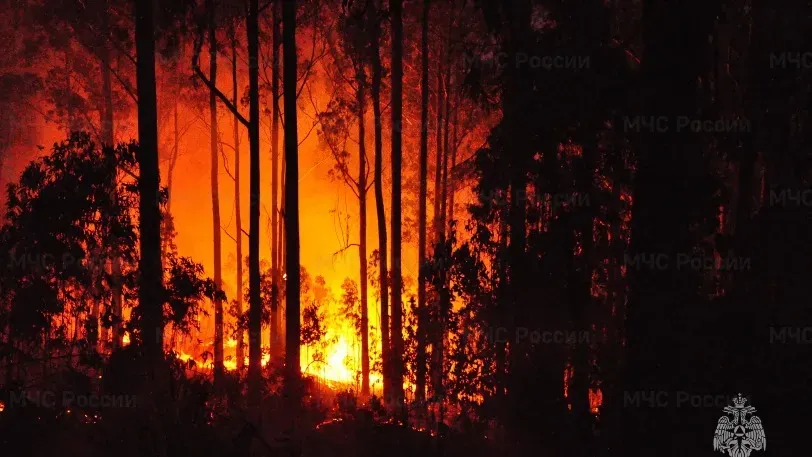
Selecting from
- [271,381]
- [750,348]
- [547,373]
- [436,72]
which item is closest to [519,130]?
[547,373]

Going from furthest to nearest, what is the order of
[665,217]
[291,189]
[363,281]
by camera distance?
1. [363,281]
2. [291,189]
3. [665,217]

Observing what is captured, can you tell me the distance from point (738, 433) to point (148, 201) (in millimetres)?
8560

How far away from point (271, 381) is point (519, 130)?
24.4 ft

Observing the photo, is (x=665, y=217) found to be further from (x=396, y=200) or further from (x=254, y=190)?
(x=396, y=200)

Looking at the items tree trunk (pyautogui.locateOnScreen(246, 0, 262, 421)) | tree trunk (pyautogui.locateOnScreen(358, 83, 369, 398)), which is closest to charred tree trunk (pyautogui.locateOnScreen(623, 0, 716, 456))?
tree trunk (pyautogui.locateOnScreen(246, 0, 262, 421))

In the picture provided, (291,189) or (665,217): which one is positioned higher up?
(291,189)

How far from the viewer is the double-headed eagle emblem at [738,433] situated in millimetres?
7836

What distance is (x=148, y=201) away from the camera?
10.5 meters

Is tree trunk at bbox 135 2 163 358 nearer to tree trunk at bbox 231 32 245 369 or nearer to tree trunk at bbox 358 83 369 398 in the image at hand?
tree trunk at bbox 231 32 245 369

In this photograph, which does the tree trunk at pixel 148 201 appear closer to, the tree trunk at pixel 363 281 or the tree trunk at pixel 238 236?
the tree trunk at pixel 238 236

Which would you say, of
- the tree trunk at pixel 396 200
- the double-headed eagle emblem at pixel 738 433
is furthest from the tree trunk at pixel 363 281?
the double-headed eagle emblem at pixel 738 433

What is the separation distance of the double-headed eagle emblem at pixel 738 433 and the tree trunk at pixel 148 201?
7.61 metres

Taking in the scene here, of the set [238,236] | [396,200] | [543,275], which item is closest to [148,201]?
[543,275]

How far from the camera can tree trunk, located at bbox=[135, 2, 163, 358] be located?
10469 mm
